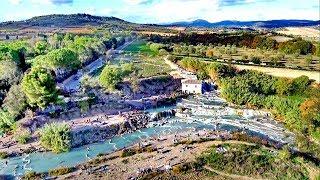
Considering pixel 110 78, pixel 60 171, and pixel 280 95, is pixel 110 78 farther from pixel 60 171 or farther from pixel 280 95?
pixel 60 171

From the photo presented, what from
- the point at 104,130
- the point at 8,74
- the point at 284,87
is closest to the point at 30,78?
the point at 104,130

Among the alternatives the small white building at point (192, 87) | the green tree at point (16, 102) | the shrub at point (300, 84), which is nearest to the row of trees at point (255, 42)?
the shrub at point (300, 84)

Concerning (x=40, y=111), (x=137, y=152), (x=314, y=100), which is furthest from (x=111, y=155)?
(x=314, y=100)

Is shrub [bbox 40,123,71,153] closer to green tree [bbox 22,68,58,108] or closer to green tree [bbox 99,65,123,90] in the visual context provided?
green tree [bbox 22,68,58,108]

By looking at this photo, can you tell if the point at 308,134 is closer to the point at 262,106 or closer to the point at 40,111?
the point at 262,106

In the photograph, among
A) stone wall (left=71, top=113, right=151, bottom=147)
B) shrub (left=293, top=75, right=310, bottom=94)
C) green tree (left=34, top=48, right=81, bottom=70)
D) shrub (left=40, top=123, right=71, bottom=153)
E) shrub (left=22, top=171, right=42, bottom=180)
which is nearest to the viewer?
shrub (left=22, top=171, right=42, bottom=180)

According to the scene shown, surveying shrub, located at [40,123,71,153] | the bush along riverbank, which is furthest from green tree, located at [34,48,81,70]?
shrub, located at [40,123,71,153]

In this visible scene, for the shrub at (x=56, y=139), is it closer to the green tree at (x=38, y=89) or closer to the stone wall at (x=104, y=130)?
the stone wall at (x=104, y=130)
